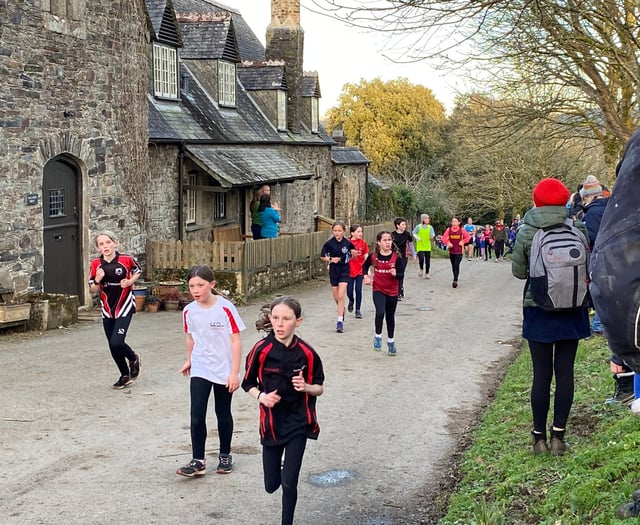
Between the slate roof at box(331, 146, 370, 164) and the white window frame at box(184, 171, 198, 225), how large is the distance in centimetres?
1542

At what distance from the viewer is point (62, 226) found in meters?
16.3

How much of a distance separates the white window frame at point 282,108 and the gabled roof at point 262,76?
23 cm

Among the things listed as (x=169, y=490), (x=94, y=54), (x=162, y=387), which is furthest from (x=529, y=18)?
(x=94, y=54)

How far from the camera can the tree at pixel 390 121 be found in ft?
181

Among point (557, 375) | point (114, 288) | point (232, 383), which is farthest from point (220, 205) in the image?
point (557, 375)

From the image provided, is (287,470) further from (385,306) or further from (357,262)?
(357,262)

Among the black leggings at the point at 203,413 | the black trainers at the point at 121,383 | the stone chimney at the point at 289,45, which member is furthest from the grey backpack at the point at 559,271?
the stone chimney at the point at 289,45

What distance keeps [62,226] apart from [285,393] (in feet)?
37.9

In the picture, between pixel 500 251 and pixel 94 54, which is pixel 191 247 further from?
pixel 500 251

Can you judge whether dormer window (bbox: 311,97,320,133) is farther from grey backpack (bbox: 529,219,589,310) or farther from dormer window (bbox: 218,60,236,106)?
grey backpack (bbox: 529,219,589,310)

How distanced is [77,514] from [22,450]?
185cm

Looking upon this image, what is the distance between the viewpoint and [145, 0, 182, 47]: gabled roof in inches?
849

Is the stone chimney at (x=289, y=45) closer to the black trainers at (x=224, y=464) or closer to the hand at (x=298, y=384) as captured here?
the black trainers at (x=224, y=464)

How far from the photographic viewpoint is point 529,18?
10.9 m
